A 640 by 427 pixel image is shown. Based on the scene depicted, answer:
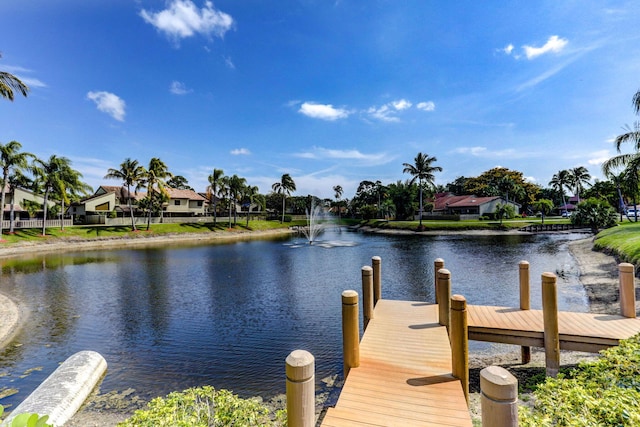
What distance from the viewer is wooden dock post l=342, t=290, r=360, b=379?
17.0 ft

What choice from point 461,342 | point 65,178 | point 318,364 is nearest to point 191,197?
point 65,178

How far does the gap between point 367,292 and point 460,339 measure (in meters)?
3.05

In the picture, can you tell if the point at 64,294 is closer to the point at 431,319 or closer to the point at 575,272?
the point at 431,319

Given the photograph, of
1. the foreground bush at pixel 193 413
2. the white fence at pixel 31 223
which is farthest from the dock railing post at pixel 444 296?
the white fence at pixel 31 223

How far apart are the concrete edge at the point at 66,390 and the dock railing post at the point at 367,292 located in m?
6.73

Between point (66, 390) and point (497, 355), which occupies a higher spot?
point (66, 390)

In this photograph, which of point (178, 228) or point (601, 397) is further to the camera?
point (178, 228)

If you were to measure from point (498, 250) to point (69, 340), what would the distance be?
111 feet

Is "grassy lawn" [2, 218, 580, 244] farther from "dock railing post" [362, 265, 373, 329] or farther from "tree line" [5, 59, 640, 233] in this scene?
"dock railing post" [362, 265, 373, 329]

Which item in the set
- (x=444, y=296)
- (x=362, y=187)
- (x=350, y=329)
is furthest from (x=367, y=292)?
(x=362, y=187)

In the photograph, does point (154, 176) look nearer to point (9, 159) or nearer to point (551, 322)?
point (9, 159)

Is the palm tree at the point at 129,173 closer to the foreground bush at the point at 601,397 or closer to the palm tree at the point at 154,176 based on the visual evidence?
the palm tree at the point at 154,176

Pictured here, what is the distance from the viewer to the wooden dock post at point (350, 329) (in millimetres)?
5192

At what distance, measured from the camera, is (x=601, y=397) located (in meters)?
3.55
